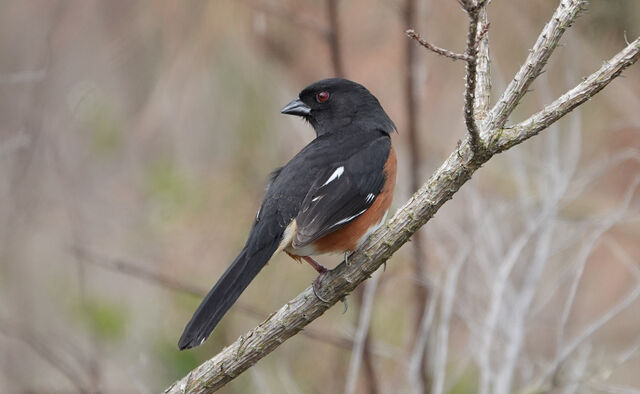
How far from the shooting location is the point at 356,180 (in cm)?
305

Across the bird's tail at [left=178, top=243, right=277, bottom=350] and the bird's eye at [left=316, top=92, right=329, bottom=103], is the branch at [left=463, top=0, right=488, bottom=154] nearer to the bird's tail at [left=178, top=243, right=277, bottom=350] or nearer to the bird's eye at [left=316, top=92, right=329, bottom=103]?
the bird's tail at [left=178, top=243, right=277, bottom=350]

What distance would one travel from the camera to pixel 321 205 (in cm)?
297

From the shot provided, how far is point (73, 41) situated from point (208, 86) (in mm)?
1167

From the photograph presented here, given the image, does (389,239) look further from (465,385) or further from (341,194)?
(465,385)

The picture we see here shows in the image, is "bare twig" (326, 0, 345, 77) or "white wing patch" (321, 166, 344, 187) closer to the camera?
"white wing patch" (321, 166, 344, 187)

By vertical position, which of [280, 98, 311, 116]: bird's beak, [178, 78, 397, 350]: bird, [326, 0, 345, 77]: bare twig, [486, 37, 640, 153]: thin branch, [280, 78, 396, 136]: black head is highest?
[326, 0, 345, 77]: bare twig

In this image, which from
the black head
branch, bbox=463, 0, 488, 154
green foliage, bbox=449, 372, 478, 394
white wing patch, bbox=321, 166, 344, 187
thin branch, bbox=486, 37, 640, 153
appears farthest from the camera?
green foliage, bbox=449, 372, 478, 394

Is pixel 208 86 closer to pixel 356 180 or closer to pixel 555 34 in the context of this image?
pixel 356 180

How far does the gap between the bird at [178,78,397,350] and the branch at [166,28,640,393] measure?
0.43 ft

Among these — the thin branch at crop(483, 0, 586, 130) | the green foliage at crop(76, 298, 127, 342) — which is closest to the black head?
the thin branch at crop(483, 0, 586, 130)

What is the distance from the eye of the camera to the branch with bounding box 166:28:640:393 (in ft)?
7.00

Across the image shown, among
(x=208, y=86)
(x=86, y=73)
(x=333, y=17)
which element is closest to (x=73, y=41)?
(x=86, y=73)

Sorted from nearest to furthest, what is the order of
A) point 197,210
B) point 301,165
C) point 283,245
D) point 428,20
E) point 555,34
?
point 555,34 → point 283,245 → point 301,165 → point 197,210 → point 428,20

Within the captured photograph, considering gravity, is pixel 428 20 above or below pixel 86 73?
below
